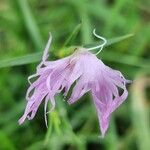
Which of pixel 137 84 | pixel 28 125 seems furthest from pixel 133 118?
pixel 28 125

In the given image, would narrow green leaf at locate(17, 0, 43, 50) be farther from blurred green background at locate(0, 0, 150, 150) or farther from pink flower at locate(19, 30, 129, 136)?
pink flower at locate(19, 30, 129, 136)

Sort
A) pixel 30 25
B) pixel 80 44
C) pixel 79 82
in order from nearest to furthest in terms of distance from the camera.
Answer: pixel 79 82, pixel 30 25, pixel 80 44

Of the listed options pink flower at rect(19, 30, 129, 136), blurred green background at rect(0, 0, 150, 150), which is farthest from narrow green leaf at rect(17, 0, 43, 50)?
pink flower at rect(19, 30, 129, 136)

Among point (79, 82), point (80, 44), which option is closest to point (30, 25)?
point (80, 44)

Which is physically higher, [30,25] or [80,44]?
[30,25]

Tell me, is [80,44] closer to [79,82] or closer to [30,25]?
[30,25]

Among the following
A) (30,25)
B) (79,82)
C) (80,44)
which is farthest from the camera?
(80,44)

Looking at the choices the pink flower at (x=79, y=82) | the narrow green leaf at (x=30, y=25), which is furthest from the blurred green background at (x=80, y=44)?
the pink flower at (x=79, y=82)

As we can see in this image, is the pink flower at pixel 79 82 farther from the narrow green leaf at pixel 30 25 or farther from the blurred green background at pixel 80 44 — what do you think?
the narrow green leaf at pixel 30 25

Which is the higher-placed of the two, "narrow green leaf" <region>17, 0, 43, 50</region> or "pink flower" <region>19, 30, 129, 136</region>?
"pink flower" <region>19, 30, 129, 136</region>
